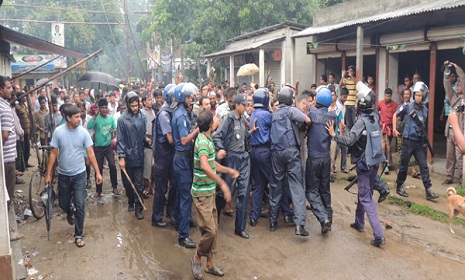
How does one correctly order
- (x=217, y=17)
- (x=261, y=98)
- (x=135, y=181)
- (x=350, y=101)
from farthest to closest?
(x=217, y=17)
(x=350, y=101)
(x=135, y=181)
(x=261, y=98)

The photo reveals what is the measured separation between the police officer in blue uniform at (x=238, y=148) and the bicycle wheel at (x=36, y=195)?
124 inches

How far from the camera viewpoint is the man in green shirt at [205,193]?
432 centimetres

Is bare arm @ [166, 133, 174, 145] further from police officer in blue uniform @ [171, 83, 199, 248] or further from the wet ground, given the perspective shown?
the wet ground

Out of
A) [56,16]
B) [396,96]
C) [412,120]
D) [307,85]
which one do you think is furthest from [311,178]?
[56,16]

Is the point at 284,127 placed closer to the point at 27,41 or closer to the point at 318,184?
the point at 318,184

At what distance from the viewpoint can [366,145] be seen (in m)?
5.45

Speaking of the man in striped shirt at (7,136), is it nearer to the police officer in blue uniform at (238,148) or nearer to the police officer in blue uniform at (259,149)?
the police officer in blue uniform at (238,148)

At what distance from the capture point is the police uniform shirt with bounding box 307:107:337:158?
5676mm

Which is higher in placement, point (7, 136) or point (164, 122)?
point (164, 122)

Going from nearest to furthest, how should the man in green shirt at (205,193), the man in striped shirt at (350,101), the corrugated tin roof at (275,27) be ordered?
the man in green shirt at (205,193)
the man in striped shirt at (350,101)
the corrugated tin roof at (275,27)

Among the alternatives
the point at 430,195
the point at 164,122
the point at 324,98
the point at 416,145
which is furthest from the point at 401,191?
the point at 164,122

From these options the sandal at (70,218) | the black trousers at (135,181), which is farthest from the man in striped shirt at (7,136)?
the black trousers at (135,181)

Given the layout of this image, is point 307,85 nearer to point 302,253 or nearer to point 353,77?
point 353,77

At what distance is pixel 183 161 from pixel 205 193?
92cm
